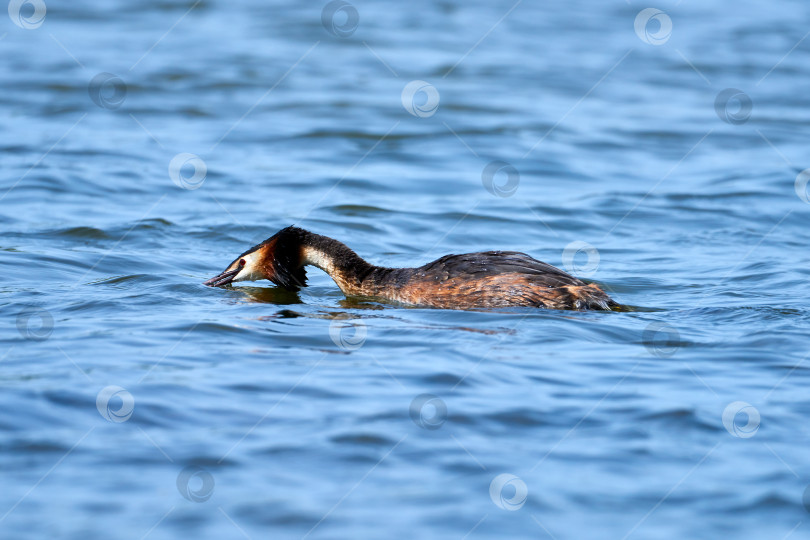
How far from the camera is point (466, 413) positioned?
5777 mm

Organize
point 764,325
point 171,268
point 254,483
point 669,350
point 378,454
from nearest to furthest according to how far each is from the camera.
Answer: point 254,483 → point 378,454 → point 669,350 → point 764,325 → point 171,268

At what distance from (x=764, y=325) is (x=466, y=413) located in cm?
302

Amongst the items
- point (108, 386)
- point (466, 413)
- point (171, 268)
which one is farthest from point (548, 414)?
point (171, 268)

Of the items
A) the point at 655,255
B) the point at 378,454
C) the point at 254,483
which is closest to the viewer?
the point at 254,483

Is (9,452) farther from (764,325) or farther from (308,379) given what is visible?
(764,325)
